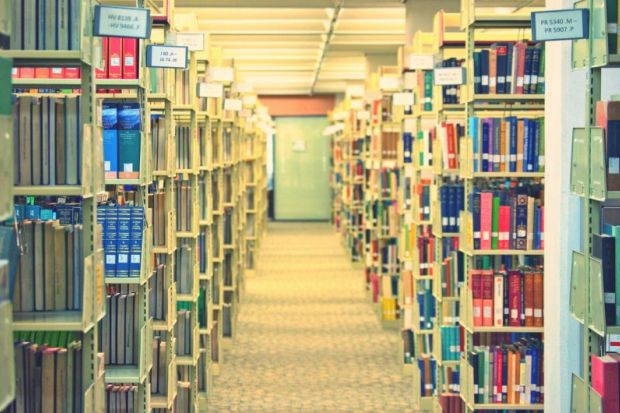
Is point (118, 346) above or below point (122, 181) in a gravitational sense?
below

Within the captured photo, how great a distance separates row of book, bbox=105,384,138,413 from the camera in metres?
5.62

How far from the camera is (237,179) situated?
11844 mm

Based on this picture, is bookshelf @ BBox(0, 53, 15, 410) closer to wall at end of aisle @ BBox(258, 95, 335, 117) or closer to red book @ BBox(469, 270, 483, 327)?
red book @ BBox(469, 270, 483, 327)

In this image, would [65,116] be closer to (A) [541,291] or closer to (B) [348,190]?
(A) [541,291]

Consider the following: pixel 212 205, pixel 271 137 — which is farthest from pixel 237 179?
pixel 271 137

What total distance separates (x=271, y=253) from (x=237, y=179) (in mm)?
8460

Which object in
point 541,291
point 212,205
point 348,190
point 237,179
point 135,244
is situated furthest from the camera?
point 348,190

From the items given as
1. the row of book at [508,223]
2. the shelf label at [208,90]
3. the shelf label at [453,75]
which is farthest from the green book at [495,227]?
the shelf label at [208,90]

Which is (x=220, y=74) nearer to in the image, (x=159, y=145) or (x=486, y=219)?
(x=159, y=145)

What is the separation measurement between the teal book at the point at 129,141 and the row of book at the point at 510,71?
6.82ft

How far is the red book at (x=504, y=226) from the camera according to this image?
627cm

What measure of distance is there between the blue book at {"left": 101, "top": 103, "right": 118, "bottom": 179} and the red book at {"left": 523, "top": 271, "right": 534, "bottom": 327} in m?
2.47

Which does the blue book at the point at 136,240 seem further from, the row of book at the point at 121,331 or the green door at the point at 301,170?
the green door at the point at 301,170

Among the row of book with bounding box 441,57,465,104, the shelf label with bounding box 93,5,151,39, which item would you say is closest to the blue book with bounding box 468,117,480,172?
the row of book with bounding box 441,57,465,104
